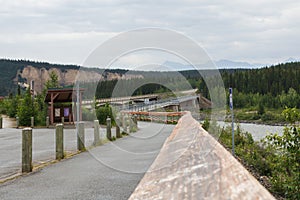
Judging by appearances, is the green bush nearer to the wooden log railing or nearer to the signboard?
the signboard

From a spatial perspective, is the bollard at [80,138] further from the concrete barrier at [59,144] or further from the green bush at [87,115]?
→ the green bush at [87,115]

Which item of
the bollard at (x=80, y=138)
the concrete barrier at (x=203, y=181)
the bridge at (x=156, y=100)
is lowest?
the bollard at (x=80, y=138)

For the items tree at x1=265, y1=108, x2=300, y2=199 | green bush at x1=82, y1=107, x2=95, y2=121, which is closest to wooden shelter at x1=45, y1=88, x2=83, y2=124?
green bush at x1=82, y1=107, x2=95, y2=121

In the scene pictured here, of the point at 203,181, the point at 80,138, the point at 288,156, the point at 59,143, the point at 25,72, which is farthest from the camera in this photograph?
the point at 25,72

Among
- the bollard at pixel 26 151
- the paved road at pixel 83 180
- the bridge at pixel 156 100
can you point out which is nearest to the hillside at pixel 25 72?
the bridge at pixel 156 100

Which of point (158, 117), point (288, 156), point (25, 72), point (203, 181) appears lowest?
point (288, 156)

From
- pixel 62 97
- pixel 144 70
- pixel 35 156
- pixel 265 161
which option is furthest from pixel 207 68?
pixel 62 97

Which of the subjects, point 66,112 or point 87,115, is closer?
point 87,115

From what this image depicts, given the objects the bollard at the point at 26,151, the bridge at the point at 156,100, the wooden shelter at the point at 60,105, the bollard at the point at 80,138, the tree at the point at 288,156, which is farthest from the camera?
the wooden shelter at the point at 60,105

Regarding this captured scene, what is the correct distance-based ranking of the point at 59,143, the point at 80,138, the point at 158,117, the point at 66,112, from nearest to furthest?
1. the point at 59,143
2. the point at 80,138
3. the point at 66,112
4. the point at 158,117

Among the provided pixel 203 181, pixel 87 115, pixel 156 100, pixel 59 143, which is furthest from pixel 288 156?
pixel 87 115

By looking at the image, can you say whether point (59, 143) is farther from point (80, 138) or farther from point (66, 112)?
point (66, 112)
